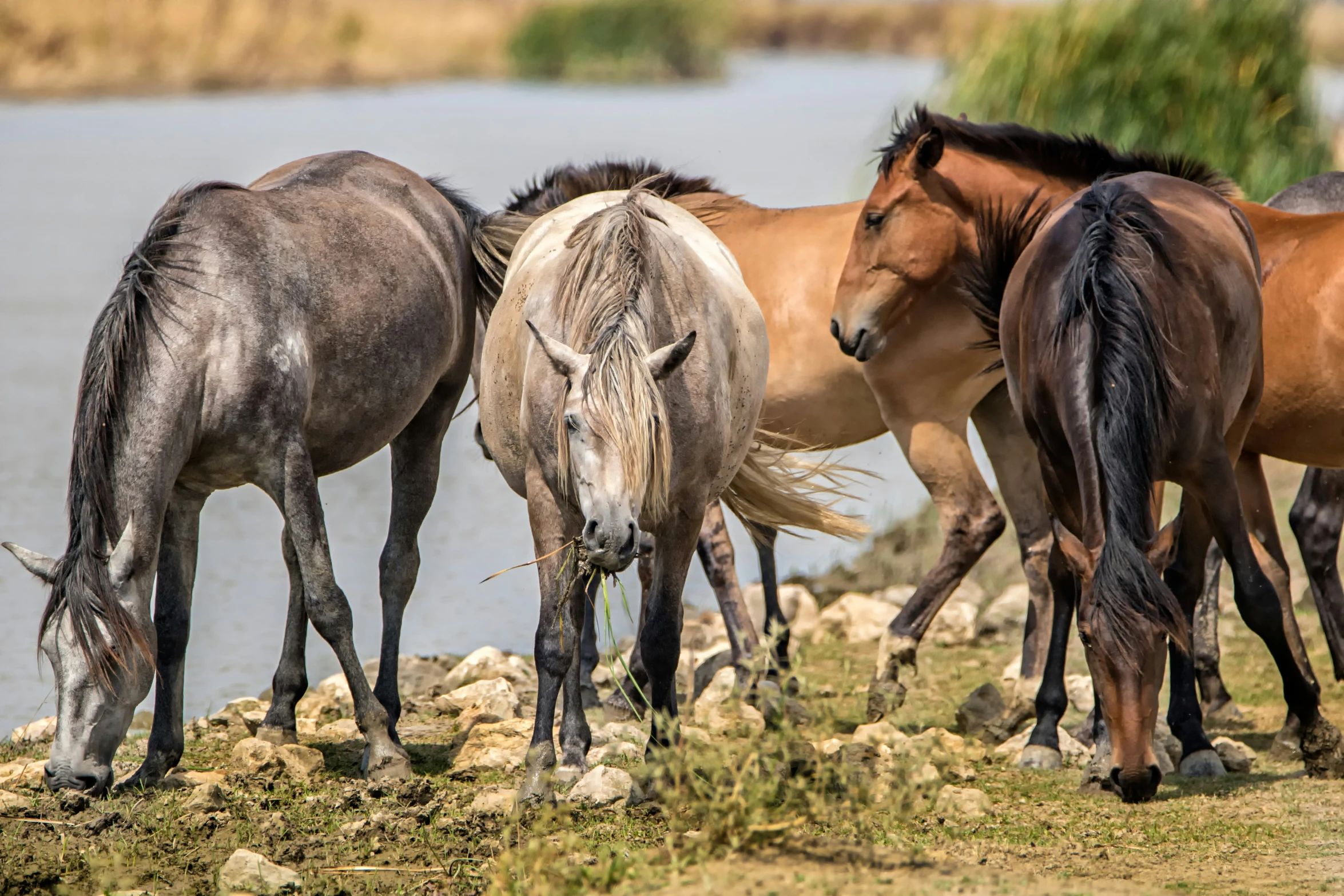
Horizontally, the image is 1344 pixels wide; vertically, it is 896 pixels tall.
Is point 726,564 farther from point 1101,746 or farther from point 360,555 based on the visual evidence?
point 360,555

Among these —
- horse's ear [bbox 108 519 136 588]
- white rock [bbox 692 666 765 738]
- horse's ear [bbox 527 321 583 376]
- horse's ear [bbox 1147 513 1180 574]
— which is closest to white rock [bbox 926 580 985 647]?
white rock [bbox 692 666 765 738]

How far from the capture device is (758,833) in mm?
3658

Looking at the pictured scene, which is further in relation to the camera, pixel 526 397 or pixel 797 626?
pixel 797 626

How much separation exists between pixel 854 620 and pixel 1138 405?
150 inches

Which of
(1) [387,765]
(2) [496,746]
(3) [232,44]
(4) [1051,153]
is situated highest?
(3) [232,44]

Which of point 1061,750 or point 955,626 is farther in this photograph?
point 955,626

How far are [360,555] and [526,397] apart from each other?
212 inches

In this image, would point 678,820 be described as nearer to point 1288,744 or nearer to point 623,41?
point 1288,744

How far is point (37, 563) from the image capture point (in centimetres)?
463

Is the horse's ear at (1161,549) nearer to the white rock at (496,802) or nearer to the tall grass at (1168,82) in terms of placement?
the white rock at (496,802)

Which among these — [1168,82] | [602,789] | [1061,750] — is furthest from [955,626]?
[1168,82]

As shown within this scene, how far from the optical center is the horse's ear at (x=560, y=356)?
4215 mm

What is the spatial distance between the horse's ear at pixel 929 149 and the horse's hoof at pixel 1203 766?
259cm

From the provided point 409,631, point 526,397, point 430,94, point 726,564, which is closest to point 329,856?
point 526,397
